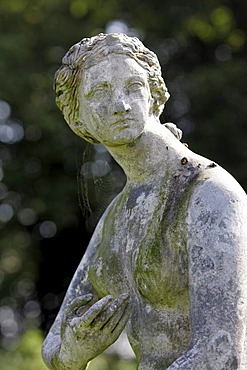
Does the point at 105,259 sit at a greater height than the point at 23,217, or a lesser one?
greater

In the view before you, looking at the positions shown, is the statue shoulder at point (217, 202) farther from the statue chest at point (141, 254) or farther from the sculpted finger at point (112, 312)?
the sculpted finger at point (112, 312)

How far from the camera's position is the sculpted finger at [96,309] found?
14.3 feet

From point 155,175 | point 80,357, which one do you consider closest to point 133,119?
point 155,175

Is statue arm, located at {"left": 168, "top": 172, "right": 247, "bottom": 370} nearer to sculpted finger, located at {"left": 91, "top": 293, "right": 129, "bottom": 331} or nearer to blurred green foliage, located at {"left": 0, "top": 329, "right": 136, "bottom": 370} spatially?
sculpted finger, located at {"left": 91, "top": 293, "right": 129, "bottom": 331}

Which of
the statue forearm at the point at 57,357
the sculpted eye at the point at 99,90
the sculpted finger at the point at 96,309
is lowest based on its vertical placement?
the statue forearm at the point at 57,357

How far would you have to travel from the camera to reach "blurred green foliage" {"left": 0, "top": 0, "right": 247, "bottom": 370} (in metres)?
18.7

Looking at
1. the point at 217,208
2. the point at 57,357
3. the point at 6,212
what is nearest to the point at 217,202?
the point at 217,208

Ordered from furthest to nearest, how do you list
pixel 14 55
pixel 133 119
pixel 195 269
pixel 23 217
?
pixel 23 217
pixel 14 55
pixel 133 119
pixel 195 269

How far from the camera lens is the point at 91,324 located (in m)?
4.42

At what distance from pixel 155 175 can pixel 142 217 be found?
17cm

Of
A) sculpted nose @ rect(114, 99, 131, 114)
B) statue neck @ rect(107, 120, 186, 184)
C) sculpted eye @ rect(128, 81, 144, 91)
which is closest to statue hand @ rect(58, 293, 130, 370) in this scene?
statue neck @ rect(107, 120, 186, 184)

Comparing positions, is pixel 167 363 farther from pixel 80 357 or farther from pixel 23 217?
pixel 23 217

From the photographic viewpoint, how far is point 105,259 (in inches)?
190

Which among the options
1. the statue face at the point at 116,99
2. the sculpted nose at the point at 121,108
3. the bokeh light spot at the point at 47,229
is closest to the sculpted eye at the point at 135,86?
the statue face at the point at 116,99
